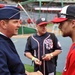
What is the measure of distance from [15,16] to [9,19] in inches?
3.3

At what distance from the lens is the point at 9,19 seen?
2500mm

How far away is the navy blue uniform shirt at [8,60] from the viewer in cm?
221

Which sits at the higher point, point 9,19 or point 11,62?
point 9,19

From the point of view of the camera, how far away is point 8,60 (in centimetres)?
231

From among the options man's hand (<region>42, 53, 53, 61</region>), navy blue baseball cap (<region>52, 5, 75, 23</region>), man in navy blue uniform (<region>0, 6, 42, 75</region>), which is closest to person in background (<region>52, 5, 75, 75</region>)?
navy blue baseball cap (<region>52, 5, 75, 23</region>)

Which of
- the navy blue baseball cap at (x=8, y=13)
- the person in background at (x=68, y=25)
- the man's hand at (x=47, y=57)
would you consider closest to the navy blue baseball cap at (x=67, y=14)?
the person in background at (x=68, y=25)

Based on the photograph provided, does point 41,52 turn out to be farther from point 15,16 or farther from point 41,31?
point 15,16

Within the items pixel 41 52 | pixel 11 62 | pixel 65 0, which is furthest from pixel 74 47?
pixel 65 0

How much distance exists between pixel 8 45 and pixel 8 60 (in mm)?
159

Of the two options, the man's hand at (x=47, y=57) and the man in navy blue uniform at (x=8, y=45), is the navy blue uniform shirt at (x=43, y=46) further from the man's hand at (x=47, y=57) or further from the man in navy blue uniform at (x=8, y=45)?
the man in navy blue uniform at (x=8, y=45)

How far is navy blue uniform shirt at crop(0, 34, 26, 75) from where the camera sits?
2.21 metres

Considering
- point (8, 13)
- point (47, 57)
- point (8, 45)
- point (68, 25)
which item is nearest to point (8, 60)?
point (8, 45)

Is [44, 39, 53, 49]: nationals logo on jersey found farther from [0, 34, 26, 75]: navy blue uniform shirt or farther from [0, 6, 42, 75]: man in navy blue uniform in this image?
[0, 34, 26, 75]: navy blue uniform shirt

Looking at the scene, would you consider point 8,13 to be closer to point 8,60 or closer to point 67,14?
point 8,60
